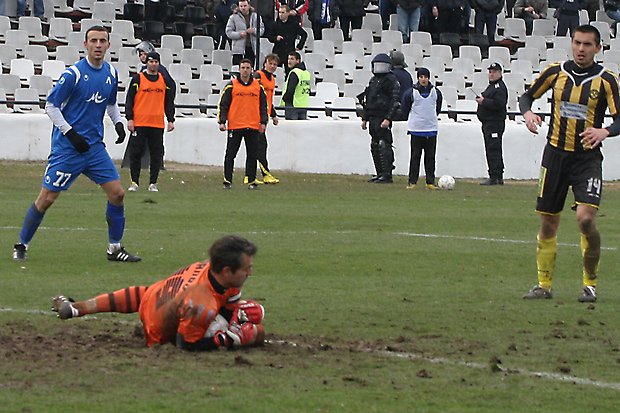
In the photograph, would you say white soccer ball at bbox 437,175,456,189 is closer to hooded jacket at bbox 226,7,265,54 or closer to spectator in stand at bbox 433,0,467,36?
hooded jacket at bbox 226,7,265,54

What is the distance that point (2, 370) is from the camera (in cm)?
788

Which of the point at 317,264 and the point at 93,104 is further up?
the point at 93,104

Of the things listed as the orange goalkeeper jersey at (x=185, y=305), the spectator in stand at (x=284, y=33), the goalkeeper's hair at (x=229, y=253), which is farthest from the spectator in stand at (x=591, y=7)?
the goalkeeper's hair at (x=229, y=253)

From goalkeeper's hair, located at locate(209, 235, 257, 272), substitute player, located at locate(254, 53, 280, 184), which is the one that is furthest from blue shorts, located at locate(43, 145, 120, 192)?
substitute player, located at locate(254, 53, 280, 184)

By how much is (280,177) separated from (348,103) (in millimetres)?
4117

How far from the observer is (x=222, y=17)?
103 ft

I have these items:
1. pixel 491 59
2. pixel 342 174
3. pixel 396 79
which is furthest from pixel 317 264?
pixel 491 59

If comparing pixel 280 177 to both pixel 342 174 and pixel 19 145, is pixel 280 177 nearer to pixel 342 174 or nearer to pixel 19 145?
pixel 342 174

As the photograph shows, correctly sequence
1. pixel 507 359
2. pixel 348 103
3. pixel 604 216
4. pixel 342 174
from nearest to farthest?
pixel 507 359
pixel 604 216
pixel 342 174
pixel 348 103

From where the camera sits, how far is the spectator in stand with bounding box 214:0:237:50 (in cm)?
3133

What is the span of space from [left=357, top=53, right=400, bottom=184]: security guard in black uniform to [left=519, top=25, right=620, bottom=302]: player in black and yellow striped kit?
12.8 m

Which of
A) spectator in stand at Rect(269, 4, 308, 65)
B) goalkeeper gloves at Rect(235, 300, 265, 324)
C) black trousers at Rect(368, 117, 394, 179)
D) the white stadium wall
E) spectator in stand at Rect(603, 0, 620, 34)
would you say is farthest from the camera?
spectator in stand at Rect(603, 0, 620, 34)

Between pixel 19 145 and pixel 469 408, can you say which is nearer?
pixel 469 408

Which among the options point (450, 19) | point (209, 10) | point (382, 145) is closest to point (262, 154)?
point (382, 145)
